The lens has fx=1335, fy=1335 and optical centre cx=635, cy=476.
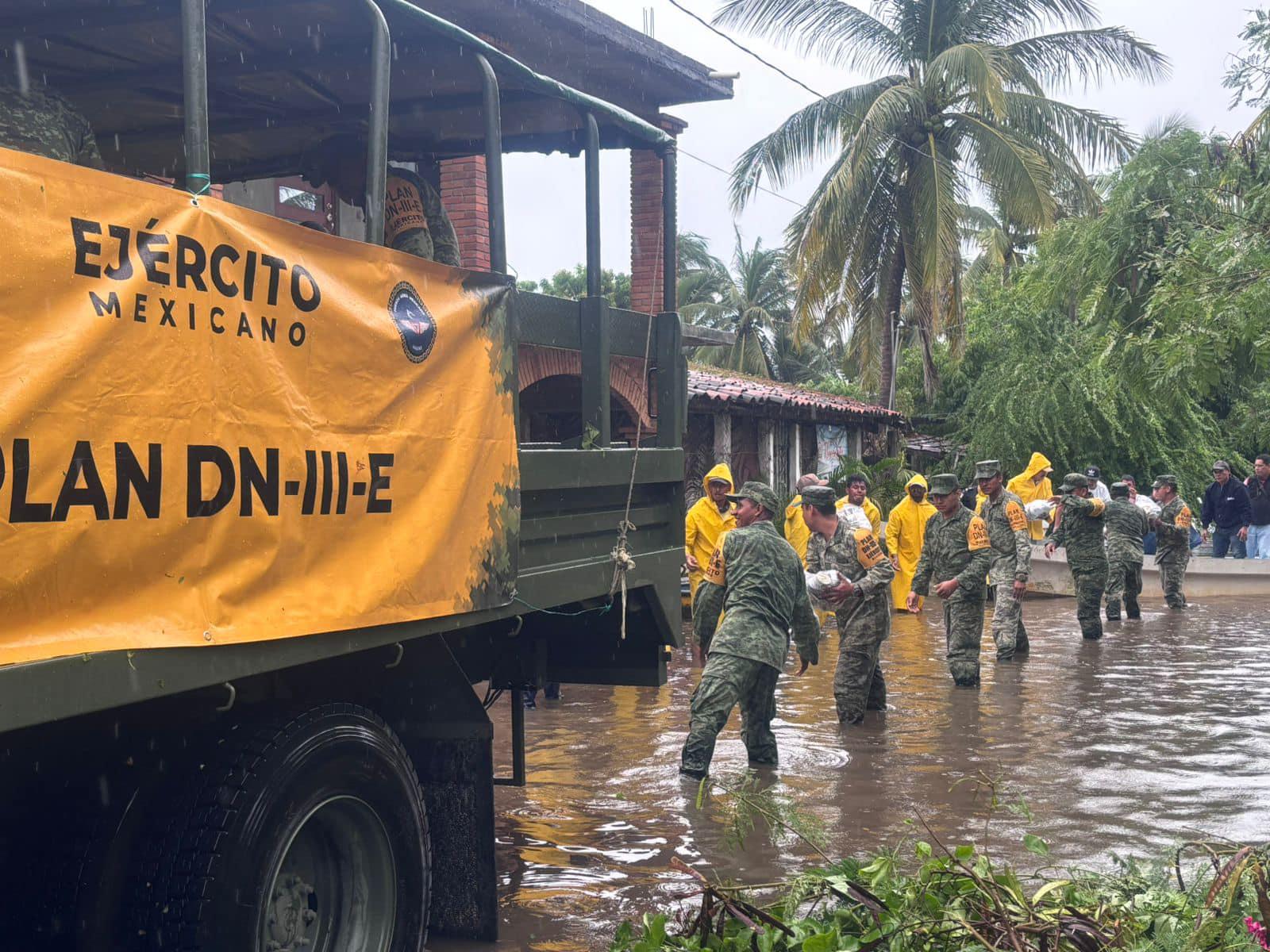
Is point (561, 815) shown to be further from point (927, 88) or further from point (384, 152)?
point (927, 88)

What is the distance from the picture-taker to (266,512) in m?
3.19

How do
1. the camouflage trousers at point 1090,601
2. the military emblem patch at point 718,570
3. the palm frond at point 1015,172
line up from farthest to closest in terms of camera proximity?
the palm frond at point 1015,172 → the camouflage trousers at point 1090,601 → the military emblem patch at point 718,570

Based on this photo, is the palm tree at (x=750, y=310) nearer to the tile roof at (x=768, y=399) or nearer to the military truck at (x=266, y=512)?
the tile roof at (x=768, y=399)

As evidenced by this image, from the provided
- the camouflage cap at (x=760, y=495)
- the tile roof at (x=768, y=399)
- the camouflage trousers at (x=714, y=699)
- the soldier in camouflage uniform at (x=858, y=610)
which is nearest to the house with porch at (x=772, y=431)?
the tile roof at (x=768, y=399)

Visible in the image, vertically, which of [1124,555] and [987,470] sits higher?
[987,470]

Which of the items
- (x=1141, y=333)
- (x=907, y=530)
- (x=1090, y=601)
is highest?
(x=1141, y=333)

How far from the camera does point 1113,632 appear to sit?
15.3 m

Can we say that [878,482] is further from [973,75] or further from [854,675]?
[854,675]

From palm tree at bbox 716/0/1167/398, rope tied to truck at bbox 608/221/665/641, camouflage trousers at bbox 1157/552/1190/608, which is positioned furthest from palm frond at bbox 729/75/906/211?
rope tied to truck at bbox 608/221/665/641

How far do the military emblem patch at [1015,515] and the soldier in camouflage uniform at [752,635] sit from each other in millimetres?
4777

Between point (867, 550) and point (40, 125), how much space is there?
271 inches

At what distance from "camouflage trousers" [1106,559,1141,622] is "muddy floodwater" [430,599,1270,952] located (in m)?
3.51

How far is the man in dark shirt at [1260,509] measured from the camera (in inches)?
770

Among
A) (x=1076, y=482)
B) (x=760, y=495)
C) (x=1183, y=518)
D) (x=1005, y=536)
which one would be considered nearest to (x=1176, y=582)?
(x=1183, y=518)
